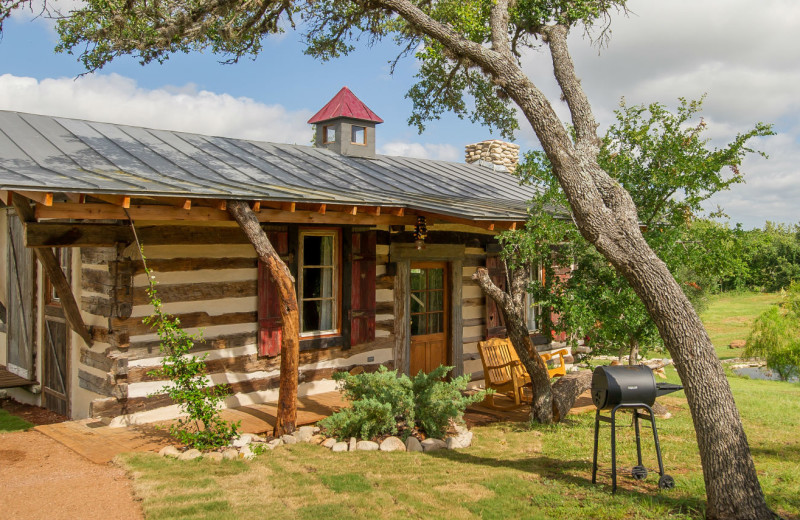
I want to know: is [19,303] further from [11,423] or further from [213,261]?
[213,261]

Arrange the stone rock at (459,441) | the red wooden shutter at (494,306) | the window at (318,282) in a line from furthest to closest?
the red wooden shutter at (494,306)
the window at (318,282)
the stone rock at (459,441)

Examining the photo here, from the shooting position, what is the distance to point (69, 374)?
770 cm

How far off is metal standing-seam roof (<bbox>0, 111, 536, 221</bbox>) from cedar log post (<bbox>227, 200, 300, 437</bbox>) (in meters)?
0.23

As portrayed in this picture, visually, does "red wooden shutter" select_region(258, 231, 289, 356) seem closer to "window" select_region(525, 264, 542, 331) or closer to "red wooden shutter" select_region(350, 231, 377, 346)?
"red wooden shutter" select_region(350, 231, 377, 346)

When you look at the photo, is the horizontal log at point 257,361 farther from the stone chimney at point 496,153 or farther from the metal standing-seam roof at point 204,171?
the stone chimney at point 496,153

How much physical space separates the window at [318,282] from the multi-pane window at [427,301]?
58.6 inches

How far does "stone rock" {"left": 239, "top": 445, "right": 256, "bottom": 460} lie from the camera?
5941 millimetres

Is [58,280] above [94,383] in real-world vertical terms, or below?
above

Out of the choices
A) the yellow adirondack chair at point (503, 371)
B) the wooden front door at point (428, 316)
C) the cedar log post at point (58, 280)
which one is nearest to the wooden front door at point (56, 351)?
the cedar log post at point (58, 280)

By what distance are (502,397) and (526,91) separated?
5.13 metres

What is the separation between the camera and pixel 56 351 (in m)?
8.03

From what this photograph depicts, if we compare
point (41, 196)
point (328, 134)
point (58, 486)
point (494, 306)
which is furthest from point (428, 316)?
point (41, 196)

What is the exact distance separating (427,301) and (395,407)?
3.29 m

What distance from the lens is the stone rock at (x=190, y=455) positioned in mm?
5773
